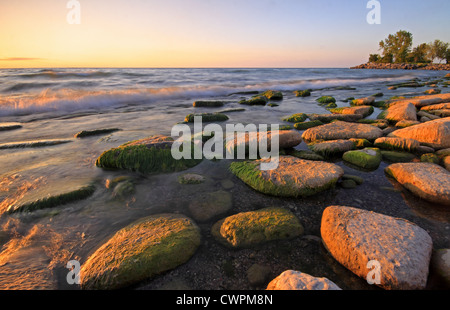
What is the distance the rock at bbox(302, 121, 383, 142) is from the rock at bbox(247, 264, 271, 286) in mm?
3681

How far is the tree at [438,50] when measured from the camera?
63.8m

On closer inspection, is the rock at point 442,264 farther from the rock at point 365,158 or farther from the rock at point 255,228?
the rock at point 365,158

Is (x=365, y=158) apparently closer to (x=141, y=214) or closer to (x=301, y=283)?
(x=301, y=283)

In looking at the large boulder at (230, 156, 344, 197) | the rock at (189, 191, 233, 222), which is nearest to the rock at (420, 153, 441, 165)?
the large boulder at (230, 156, 344, 197)

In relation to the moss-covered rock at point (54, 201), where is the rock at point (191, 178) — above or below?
above

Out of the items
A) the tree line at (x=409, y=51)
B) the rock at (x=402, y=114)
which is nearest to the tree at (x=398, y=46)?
the tree line at (x=409, y=51)

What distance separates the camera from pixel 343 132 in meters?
4.77

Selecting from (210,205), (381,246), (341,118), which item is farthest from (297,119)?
(381,246)

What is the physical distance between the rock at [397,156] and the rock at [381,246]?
2.23 meters

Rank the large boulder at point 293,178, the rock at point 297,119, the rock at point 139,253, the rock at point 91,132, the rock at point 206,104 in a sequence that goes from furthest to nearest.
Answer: the rock at point 206,104 → the rock at point 297,119 → the rock at point 91,132 → the large boulder at point 293,178 → the rock at point 139,253

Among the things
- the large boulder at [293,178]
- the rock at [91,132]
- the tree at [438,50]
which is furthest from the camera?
the tree at [438,50]

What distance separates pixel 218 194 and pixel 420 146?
3.74 meters

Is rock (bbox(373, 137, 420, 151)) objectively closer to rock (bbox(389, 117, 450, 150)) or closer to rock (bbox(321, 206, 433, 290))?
rock (bbox(389, 117, 450, 150))
